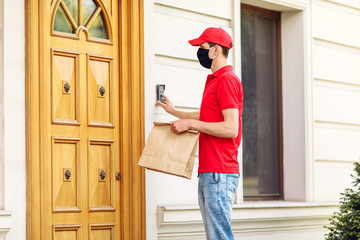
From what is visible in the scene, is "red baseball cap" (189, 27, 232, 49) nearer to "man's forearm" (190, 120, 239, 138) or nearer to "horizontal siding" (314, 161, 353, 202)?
"man's forearm" (190, 120, 239, 138)

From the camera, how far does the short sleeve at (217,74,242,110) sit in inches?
192

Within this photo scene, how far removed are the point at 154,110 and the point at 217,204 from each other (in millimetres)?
1744

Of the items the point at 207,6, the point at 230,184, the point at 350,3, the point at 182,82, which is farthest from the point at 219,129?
the point at 350,3

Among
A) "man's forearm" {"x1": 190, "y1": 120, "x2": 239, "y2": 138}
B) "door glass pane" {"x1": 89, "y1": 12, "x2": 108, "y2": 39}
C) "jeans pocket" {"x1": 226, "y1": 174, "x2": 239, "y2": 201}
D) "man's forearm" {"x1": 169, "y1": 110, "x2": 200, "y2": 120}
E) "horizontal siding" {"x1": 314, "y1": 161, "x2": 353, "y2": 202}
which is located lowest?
"horizontal siding" {"x1": 314, "y1": 161, "x2": 353, "y2": 202}

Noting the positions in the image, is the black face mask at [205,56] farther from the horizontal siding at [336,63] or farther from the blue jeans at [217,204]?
the horizontal siding at [336,63]

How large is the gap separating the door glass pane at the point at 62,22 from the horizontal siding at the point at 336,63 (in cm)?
330

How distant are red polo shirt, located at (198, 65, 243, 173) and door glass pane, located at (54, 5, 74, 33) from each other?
1580 millimetres

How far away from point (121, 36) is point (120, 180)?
4.43ft

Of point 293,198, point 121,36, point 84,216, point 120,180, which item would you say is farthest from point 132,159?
point 293,198

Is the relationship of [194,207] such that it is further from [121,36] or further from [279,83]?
[279,83]

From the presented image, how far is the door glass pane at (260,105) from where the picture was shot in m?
7.79

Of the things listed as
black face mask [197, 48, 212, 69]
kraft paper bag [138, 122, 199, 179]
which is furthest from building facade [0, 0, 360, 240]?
black face mask [197, 48, 212, 69]

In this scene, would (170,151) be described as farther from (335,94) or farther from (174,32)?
(335,94)

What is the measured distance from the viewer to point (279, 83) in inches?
320
